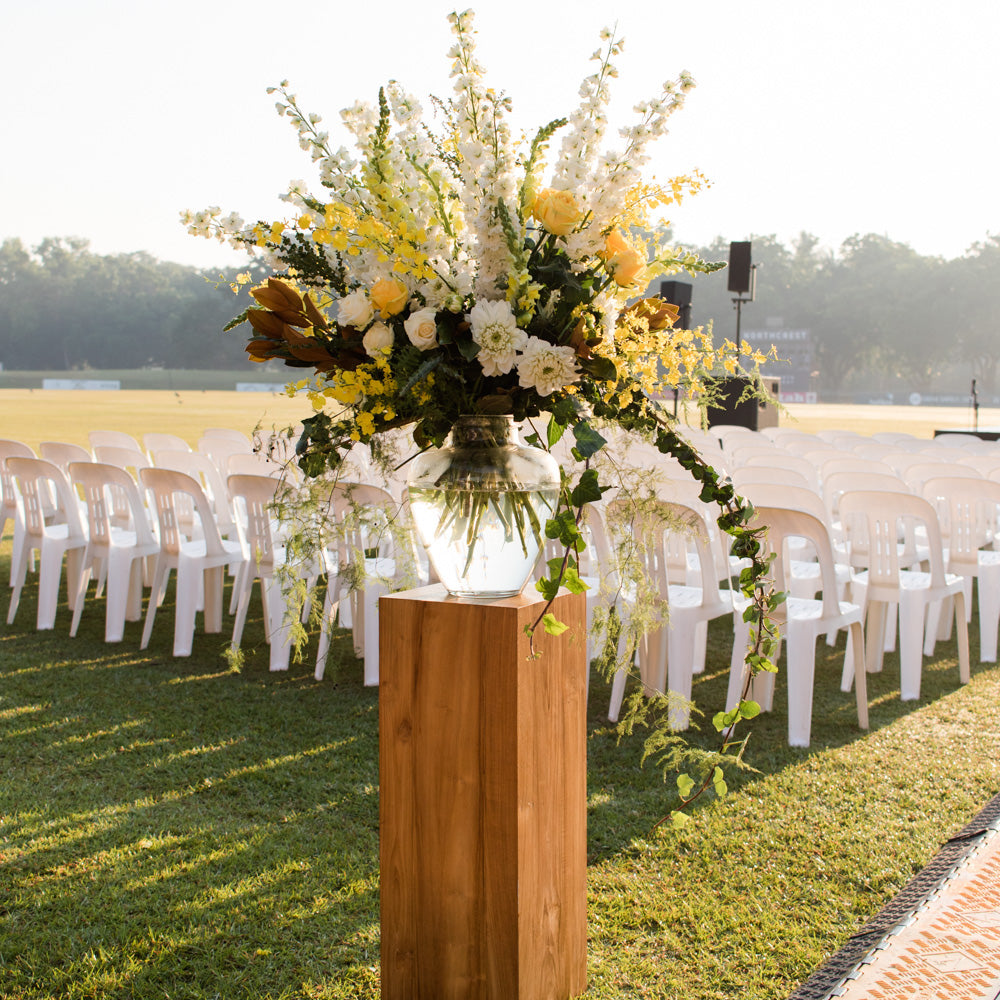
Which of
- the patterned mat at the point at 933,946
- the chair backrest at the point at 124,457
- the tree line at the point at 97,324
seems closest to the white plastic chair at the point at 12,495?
the chair backrest at the point at 124,457

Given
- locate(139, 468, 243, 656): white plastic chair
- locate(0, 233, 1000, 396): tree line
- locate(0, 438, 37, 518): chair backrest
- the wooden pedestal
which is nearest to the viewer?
the wooden pedestal

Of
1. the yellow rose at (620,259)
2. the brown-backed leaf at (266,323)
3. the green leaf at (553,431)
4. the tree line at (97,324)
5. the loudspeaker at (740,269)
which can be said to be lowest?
the green leaf at (553,431)

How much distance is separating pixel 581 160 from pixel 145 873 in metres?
2.32

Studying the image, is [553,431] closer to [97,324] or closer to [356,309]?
[356,309]

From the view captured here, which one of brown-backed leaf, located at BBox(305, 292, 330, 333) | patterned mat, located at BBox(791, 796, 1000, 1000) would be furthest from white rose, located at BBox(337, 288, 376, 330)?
patterned mat, located at BBox(791, 796, 1000, 1000)

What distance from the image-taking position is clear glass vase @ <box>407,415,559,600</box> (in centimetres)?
167

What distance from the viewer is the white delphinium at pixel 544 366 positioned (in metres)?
1.51

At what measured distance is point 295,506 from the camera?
183 cm

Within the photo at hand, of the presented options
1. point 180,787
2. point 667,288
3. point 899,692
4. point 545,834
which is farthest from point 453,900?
point 667,288

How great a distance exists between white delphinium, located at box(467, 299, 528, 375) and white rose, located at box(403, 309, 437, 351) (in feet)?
0.22

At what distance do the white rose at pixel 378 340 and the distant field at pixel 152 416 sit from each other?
16.5 meters

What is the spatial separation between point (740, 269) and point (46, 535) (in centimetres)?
1282

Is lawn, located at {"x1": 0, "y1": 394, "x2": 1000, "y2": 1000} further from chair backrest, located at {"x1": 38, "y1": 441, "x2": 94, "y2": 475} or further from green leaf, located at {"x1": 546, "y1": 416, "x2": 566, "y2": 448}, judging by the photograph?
chair backrest, located at {"x1": 38, "y1": 441, "x2": 94, "y2": 475}

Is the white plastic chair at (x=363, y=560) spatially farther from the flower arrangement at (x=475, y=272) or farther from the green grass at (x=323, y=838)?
the green grass at (x=323, y=838)
